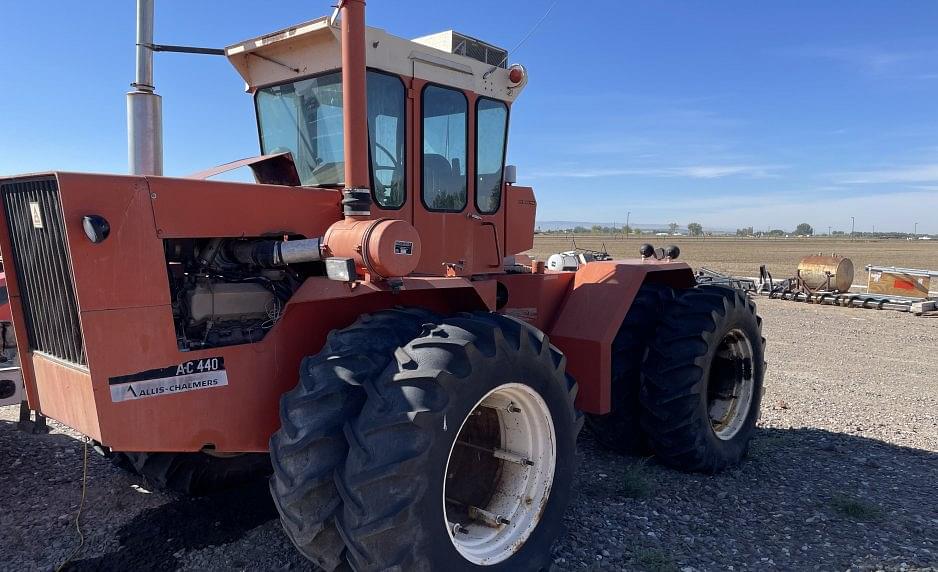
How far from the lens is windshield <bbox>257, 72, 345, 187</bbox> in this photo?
408cm

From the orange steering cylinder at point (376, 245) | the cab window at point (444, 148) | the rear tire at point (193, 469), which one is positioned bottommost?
the rear tire at point (193, 469)

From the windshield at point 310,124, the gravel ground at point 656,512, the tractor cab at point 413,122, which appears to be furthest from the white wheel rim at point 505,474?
the windshield at point 310,124

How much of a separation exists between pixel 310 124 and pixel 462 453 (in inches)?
88.0

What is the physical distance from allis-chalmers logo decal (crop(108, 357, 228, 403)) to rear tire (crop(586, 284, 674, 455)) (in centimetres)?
318

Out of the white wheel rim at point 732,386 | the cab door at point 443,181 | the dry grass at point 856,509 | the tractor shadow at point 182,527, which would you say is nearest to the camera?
the tractor shadow at point 182,527

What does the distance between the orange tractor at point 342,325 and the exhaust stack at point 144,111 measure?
154 cm

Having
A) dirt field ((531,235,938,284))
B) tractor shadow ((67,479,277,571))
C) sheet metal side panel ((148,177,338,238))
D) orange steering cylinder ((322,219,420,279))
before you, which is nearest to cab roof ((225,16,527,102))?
sheet metal side panel ((148,177,338,238))

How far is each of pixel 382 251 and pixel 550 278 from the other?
7.91 feet

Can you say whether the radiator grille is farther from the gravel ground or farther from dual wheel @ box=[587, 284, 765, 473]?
dual wheel @ box=[587, 284, 765, 473]

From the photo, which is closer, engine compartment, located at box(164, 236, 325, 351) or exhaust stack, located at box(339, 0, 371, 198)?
exhaust stack, located at box(339, 0, 371, 198)

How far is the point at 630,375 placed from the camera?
5.41m

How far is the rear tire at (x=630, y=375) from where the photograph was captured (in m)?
5.38

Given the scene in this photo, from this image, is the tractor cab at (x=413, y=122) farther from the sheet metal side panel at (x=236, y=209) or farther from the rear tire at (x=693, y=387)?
the rear tire at (x=693, y=387)

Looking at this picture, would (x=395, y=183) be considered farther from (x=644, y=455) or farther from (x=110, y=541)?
(x=644, y=455)
